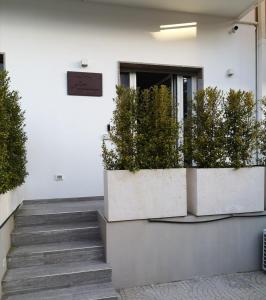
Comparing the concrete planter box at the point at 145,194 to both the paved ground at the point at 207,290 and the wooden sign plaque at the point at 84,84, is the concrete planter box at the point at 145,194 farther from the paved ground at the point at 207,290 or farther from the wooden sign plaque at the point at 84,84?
the wooden sign plaque at the point at 84,84

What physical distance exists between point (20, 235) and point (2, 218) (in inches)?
21.6

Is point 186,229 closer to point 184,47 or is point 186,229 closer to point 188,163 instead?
point 188,163

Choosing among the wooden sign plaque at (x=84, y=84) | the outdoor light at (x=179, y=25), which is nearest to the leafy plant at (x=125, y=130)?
the wooden sign plaque at (x=84, y=84)

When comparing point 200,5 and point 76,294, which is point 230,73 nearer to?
point 200,5

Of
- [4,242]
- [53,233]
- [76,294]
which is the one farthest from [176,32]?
[76,294]

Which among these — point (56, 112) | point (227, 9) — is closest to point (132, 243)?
point (56, 112)

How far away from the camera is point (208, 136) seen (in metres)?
3.66

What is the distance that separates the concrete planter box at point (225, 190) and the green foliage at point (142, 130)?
1.72 ft

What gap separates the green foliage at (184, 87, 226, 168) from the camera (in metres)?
3.63

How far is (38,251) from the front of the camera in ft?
10.6

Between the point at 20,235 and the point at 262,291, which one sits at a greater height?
the point at 20,235

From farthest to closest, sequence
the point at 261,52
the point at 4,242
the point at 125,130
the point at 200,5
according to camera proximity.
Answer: the point at 261,52 → the point at 200,5 → the point at 125,130 → the point at 4,242

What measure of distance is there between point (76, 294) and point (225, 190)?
7.12 feet

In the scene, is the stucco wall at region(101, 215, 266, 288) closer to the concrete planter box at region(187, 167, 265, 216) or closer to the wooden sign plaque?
the concrete planter box at region(187, 167, 265, 216)
